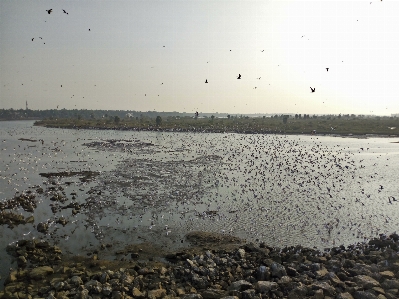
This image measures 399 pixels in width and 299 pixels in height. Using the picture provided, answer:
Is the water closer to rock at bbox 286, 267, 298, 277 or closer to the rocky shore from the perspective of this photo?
the rocky shore

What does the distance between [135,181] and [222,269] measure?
13.3m

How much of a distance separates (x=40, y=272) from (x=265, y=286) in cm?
696

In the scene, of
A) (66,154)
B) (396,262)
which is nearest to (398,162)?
Result: (396,262)

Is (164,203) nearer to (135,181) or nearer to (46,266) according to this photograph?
(135,181)

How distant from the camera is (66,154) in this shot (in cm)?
3456

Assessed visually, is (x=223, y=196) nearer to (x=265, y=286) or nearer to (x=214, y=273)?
(x=214, y=273)

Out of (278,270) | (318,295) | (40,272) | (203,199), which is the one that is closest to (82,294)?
(40,272)

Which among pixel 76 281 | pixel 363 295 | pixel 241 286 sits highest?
pixel 363 295

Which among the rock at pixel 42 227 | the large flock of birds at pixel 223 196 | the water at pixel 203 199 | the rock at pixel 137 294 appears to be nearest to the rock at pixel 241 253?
the water at pixel 203 199

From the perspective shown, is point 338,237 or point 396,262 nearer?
point 396,262

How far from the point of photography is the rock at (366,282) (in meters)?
8.58

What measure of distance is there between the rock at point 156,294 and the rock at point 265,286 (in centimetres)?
262

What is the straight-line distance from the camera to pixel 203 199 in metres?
17.5

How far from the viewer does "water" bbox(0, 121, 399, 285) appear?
12.8 meters
